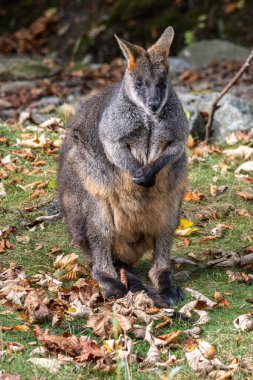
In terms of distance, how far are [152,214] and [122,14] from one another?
1109 centimetres

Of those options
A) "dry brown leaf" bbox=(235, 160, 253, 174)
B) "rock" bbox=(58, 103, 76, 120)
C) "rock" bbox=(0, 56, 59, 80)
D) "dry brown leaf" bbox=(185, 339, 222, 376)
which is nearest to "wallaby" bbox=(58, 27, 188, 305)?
"dry brown leaf" bbox=(185, 339, 222, 376)

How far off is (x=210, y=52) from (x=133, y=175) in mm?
10244

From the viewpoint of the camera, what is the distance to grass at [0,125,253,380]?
14.0ft

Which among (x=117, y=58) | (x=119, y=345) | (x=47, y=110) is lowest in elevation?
(x=117, y=58)

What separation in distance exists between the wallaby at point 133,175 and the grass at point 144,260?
17.1 inches

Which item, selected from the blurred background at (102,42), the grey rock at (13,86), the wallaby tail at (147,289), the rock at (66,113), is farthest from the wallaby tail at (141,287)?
the grey rock at (13,86)

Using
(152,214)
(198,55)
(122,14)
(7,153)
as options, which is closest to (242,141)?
(7,153)

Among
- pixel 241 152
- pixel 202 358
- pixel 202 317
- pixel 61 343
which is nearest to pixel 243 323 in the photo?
pixel 202 317

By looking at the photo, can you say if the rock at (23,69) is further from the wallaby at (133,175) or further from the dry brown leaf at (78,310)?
the dry brown leaf at (78,310)

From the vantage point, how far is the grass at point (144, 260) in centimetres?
427

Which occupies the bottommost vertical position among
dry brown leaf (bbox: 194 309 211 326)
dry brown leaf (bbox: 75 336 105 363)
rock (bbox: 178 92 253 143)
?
rock (bbox: 178 92 253 143)

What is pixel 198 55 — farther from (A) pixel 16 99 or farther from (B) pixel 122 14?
(A) pixel 16 99

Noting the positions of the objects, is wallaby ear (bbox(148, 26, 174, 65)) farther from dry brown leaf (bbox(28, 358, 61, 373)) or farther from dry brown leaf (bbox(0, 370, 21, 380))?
dry brown leaf (bbox(0, 370, 21, 380))

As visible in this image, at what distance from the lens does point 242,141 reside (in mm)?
8914
